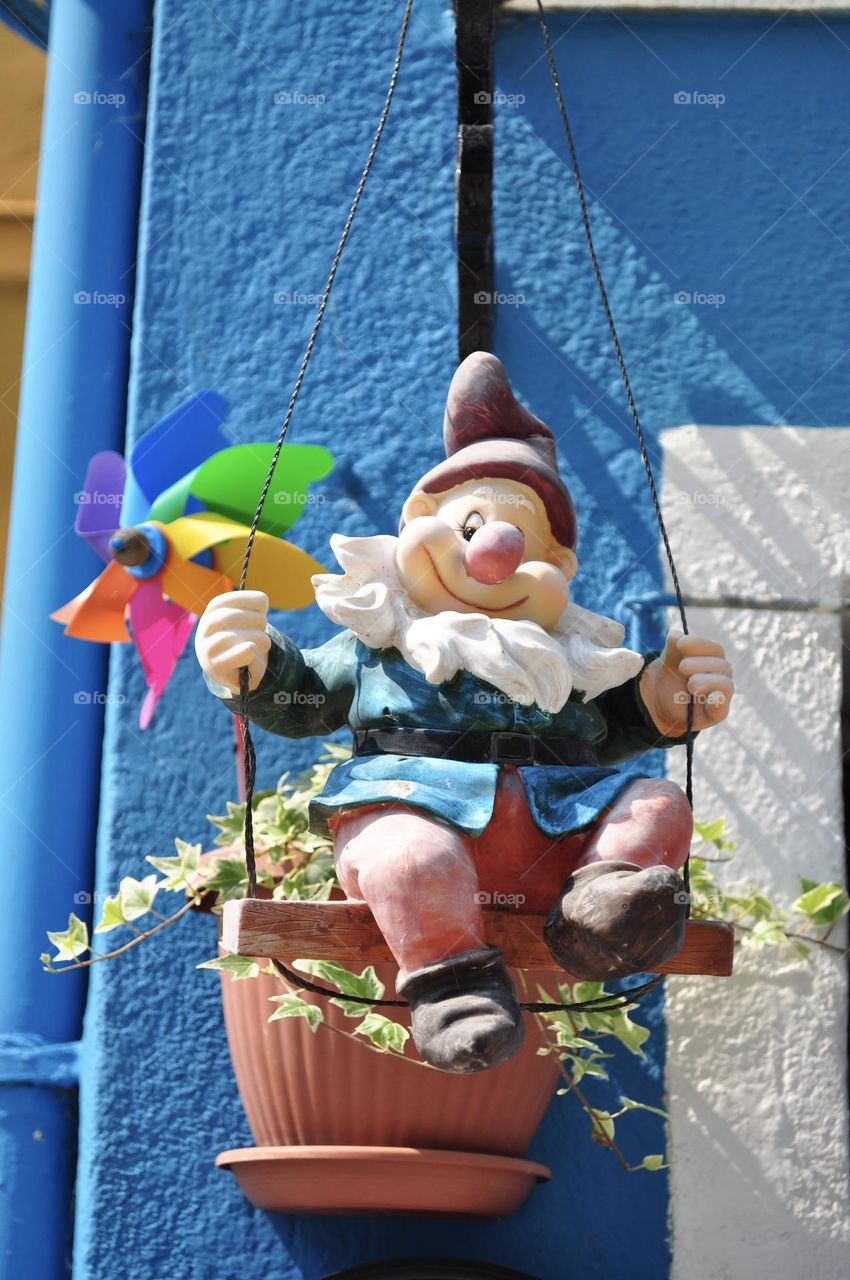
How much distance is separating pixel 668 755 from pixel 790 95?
133 cm

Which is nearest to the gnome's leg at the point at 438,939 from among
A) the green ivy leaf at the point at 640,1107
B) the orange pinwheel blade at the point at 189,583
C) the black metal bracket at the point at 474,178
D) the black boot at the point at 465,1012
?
the black boot at the point at 465,1012

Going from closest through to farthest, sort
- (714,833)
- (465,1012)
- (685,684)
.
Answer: (465,1012) → (685,684) → (714,833)

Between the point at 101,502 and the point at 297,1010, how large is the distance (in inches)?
39.1

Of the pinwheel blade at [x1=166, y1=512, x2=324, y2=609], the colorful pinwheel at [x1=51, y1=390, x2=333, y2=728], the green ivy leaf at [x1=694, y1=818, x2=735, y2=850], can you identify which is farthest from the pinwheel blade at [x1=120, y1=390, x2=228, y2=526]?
the green ivy leaf at [x1=694, y1=818, x2=735, y2=850]

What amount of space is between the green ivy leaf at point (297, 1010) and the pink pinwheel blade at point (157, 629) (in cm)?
60

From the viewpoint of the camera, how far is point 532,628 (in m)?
2.17

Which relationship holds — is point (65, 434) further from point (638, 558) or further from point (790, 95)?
point (790, 95)

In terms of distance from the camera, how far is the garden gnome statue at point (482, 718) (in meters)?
1.91

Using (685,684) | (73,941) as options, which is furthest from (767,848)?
(73,941)

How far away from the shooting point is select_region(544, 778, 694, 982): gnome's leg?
1.86 m

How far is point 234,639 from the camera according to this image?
2.09 meters

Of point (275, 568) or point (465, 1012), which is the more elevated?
point (275, 568)

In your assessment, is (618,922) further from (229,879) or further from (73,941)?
(73,941)

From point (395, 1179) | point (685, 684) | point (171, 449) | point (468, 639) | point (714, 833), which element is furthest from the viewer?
point (171, 449)
